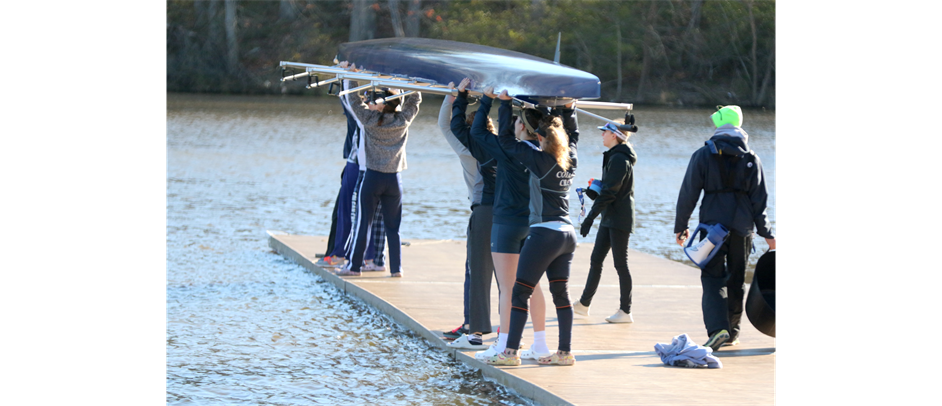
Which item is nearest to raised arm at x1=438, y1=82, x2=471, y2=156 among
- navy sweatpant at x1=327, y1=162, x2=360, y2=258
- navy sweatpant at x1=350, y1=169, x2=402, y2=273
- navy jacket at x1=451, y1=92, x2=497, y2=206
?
navy jacket at x1=451, y1=92, x2=497, y2=206

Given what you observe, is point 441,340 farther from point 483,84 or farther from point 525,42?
point 525,42

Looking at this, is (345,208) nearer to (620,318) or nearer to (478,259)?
(478,259)

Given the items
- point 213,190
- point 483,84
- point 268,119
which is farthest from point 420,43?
point 268,119

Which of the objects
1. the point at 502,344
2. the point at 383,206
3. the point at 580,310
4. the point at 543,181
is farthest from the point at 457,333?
the point at 383,206

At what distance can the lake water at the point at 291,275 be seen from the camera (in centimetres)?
606

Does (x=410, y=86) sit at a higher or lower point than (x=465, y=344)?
higher

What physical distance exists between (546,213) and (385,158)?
3.22 metres

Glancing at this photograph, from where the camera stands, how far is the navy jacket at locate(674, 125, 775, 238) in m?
6.34

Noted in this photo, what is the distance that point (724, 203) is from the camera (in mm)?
6391

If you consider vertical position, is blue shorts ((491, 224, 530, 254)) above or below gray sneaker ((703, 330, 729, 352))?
above

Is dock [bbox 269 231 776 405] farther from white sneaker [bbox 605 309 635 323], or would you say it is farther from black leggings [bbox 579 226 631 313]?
black leggings [bbox 579 226 631 313]

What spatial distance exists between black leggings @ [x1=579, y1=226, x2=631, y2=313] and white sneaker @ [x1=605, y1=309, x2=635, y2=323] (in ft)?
0.10

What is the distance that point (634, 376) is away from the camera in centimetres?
585
